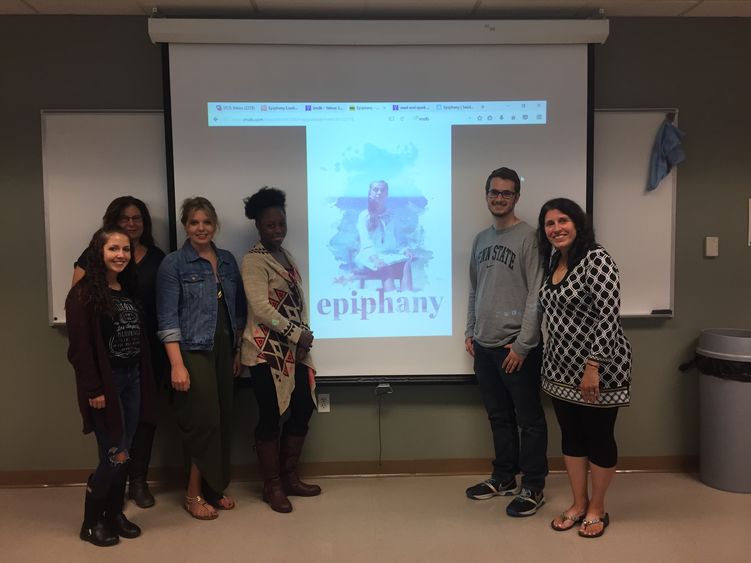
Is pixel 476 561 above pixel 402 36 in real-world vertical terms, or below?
below

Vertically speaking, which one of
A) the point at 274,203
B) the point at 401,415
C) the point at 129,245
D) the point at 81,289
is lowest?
the point at 401,415

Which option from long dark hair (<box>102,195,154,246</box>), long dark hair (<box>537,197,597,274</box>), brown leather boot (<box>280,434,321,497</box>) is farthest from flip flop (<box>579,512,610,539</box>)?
long dark hair (<box>102,195,154,246</box>)

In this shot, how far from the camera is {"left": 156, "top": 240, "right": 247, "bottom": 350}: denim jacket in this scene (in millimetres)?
2486

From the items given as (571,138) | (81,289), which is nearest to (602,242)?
(571,138)

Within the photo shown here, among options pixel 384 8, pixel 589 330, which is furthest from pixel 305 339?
pixel 384 8

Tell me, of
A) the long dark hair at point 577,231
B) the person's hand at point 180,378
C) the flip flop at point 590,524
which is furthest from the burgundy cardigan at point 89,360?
the flip flop at point 590,524

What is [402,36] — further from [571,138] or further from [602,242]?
[602,242]

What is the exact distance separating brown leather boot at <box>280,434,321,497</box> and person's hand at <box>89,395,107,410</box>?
36.8 inches

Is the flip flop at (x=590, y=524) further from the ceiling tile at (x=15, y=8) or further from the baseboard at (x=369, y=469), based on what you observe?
the ceiling tile at (x=15, y=8)

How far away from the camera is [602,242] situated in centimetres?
308

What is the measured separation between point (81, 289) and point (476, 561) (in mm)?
1992

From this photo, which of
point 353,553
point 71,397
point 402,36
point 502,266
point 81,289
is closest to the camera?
point 81,289

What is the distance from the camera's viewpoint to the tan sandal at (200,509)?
2643 millimetres

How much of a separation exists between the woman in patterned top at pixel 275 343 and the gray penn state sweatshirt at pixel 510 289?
0.89 meters
